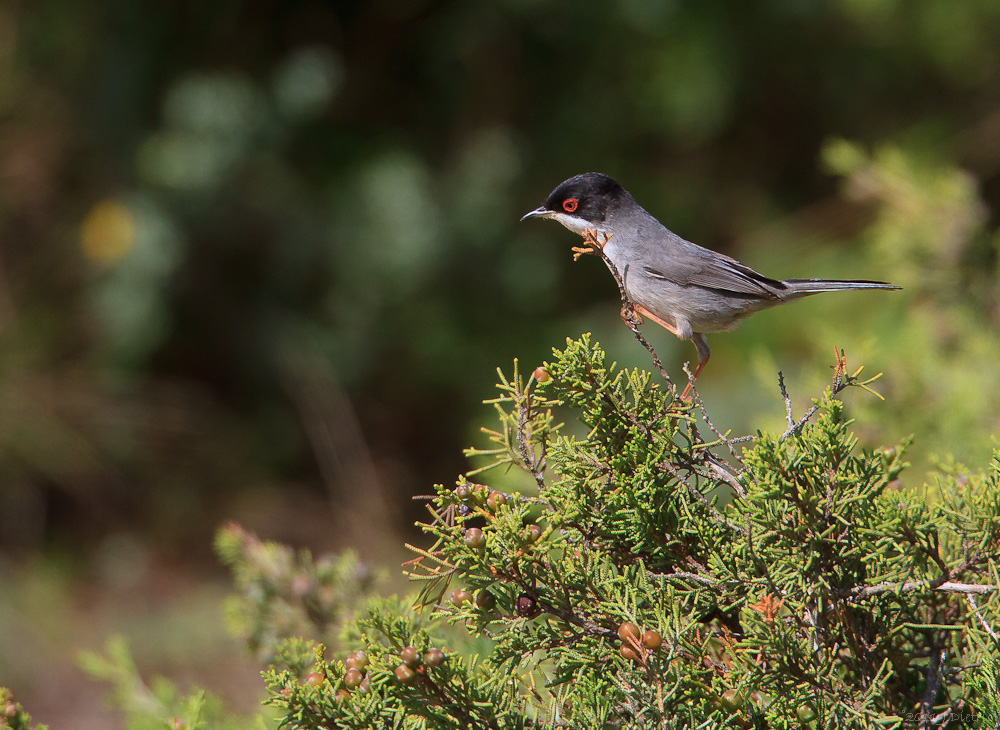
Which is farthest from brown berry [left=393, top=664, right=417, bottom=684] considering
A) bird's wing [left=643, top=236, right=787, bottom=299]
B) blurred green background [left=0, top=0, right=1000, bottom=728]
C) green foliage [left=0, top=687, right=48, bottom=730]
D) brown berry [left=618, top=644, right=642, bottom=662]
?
blurred green background [left=0, top=0, right=1000, bottom=728]

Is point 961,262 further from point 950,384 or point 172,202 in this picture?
point 172,202

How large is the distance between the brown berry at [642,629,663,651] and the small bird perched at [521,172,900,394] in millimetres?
1325

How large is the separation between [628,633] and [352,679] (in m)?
0.42

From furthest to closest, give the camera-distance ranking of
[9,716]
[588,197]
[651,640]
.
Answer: [588,197], [9,716], [651,640]

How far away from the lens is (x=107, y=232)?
5.33 meters

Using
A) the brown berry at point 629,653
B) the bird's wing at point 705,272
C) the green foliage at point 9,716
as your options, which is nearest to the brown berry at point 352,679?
the brown berry at point 629,653

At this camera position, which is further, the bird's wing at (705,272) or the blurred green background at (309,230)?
the blurred green background at (309,230)

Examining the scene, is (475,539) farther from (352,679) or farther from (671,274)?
(671,274)

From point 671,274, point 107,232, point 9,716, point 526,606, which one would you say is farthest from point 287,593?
point 107,232

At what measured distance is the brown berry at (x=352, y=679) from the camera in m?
1.26

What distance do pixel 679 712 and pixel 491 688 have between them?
266mm

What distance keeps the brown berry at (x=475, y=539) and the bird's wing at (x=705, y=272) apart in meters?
1.46

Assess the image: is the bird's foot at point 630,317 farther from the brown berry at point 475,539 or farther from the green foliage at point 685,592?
the brown berry at point 475,539

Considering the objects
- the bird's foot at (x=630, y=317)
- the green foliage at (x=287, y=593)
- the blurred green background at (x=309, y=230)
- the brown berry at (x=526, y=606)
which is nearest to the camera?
the brown berry at (x=526, y=606)
